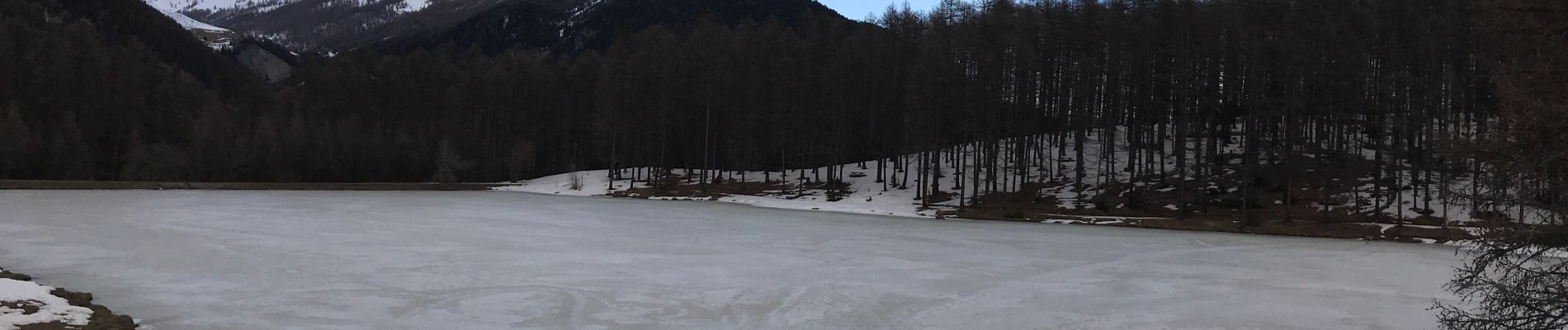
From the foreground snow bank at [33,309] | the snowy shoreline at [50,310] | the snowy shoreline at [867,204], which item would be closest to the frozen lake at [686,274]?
the snowy shoreline at [50,310]

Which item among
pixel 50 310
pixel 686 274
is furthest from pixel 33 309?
pixel 686 274

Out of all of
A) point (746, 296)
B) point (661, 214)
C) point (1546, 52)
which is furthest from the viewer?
point (661, 214)

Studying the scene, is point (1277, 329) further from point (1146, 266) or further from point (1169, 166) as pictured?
point (1169, 166)

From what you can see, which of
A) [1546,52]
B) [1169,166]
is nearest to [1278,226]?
[1169,166]

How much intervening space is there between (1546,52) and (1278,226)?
27297 mm

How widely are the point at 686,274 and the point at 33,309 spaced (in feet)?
31.1

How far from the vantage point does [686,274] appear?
53.3ft

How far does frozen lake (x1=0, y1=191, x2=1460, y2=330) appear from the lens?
11.9m

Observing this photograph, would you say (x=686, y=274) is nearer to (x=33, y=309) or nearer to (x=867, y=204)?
(x=33, y=309)

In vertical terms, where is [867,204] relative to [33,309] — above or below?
above

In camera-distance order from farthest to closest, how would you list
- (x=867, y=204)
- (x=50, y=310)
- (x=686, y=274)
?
1. (x=867, y=204)
2. (x=686, y=274)
3. (x=50, y=310)

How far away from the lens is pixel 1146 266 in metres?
19.3

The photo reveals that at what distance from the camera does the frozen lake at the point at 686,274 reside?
11898 mm

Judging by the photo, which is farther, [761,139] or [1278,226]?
[761,139]
